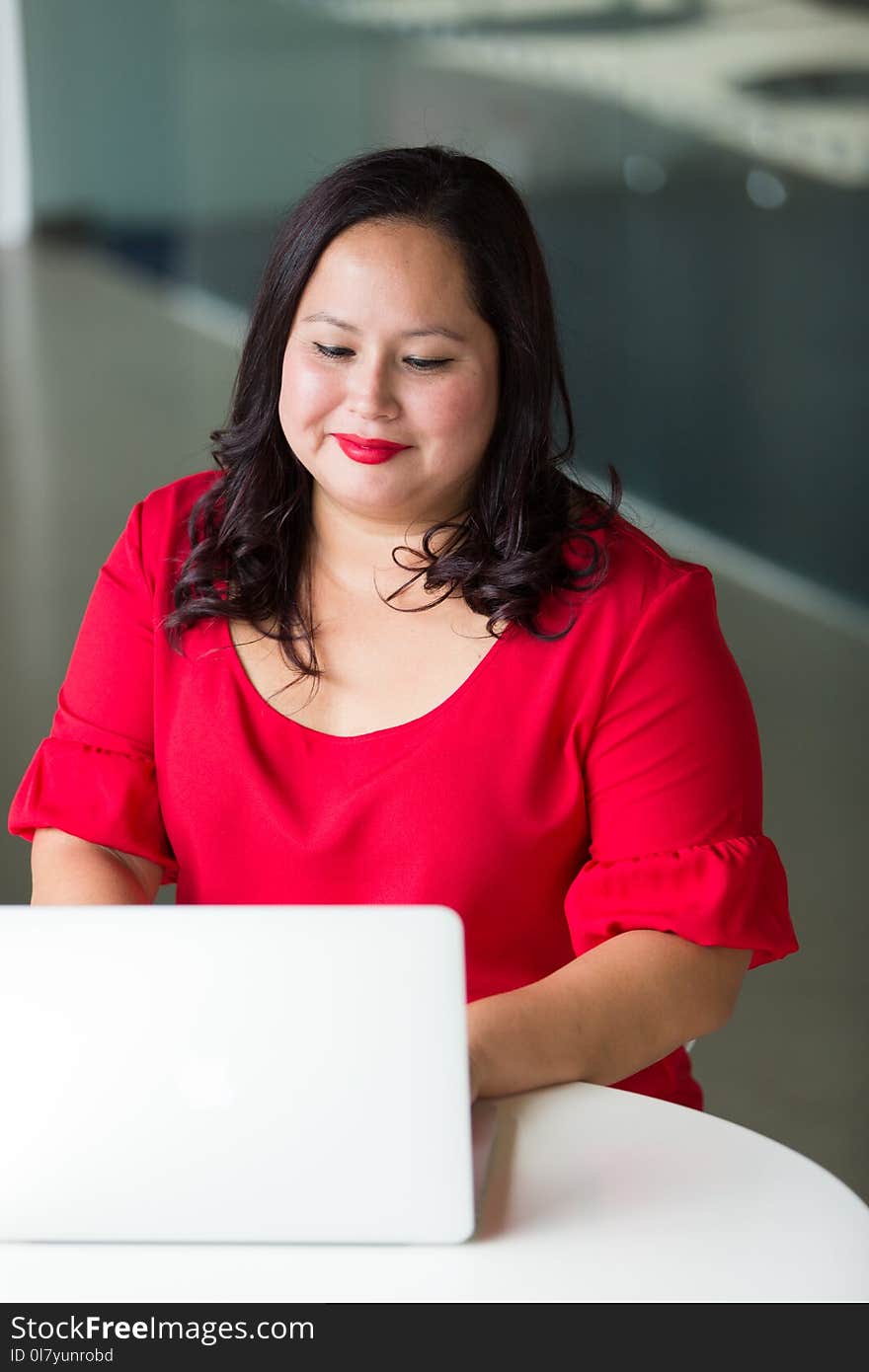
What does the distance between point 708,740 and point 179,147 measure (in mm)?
9801

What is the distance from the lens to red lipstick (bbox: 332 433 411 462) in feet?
5.01

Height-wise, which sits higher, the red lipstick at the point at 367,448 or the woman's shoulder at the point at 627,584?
the red lipstick at the point at 367,448

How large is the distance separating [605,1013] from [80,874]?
0.51 meters

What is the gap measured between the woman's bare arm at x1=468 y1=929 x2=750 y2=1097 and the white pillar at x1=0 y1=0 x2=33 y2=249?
1248cm

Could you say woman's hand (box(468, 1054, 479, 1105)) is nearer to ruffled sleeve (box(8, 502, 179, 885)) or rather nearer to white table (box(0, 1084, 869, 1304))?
white table (box(0, 1084, 869, 1304))

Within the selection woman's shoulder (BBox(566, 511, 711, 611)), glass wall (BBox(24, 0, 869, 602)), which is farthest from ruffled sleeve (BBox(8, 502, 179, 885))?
glass wall (BBox(24, 0, 869, 602))

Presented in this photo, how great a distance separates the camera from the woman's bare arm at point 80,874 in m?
1.61

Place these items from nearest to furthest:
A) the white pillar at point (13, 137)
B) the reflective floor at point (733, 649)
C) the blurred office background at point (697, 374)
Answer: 1. the reflective floor at point (733, 649)
2. the blurred office background at point (697, 374)
3. the white pillar at point (13, 137)

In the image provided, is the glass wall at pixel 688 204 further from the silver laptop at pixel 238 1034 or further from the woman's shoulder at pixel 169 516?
the silver laptop at pixel 238 1034

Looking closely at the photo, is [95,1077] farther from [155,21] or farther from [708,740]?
[155,21]

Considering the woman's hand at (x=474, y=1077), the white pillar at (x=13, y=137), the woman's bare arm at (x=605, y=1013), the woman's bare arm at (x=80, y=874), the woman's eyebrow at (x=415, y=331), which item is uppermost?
the woman's eyebrow at (x=415, y=331)

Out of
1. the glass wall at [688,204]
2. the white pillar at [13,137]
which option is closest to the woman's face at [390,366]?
the glass wall at [688,204]
